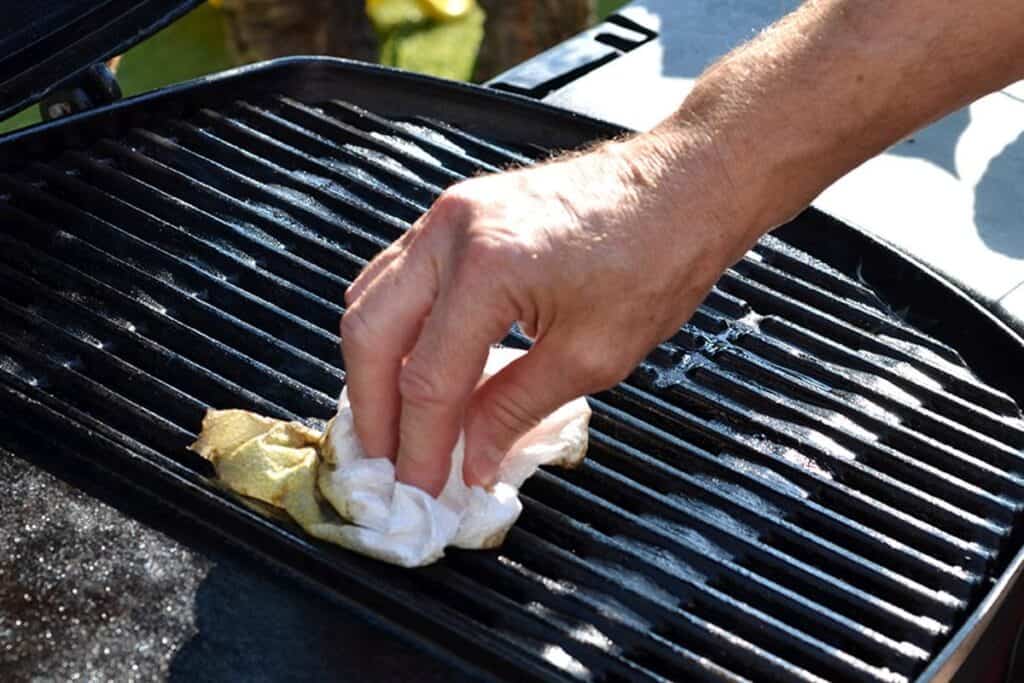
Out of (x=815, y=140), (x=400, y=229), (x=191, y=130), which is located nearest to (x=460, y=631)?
(x=815, y=140)

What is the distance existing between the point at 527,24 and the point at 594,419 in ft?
8.25

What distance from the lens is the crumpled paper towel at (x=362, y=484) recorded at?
145 cm

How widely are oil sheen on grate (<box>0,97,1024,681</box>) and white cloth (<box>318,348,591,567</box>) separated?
0.03 m

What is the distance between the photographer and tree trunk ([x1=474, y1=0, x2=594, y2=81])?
3.98 meters

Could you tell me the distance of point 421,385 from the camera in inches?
52.6

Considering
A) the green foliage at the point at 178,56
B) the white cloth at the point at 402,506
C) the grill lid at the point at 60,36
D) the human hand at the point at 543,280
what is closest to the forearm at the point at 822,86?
the human hand at the point at 543,280

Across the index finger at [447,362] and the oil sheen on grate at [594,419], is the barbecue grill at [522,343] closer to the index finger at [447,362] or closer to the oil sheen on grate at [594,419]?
the oil sheen on grate at [594,419]

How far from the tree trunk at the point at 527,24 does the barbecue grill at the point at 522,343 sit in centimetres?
182

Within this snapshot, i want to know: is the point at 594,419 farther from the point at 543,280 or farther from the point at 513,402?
the point at 543,280

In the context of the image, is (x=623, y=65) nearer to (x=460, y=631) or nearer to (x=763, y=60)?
(x=763, y=60)

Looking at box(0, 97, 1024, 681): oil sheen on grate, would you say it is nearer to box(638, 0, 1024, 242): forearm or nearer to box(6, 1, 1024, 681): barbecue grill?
box(6, 1, 1024, 681): barbecue grill

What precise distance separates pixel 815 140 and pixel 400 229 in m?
0.72

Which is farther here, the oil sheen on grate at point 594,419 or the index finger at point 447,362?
the oil sheen on grate at point 594,419

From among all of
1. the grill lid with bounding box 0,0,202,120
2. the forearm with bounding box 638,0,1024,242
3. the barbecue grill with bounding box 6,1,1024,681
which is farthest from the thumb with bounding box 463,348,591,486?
the grill lid with bounding box 0,0,202,120
